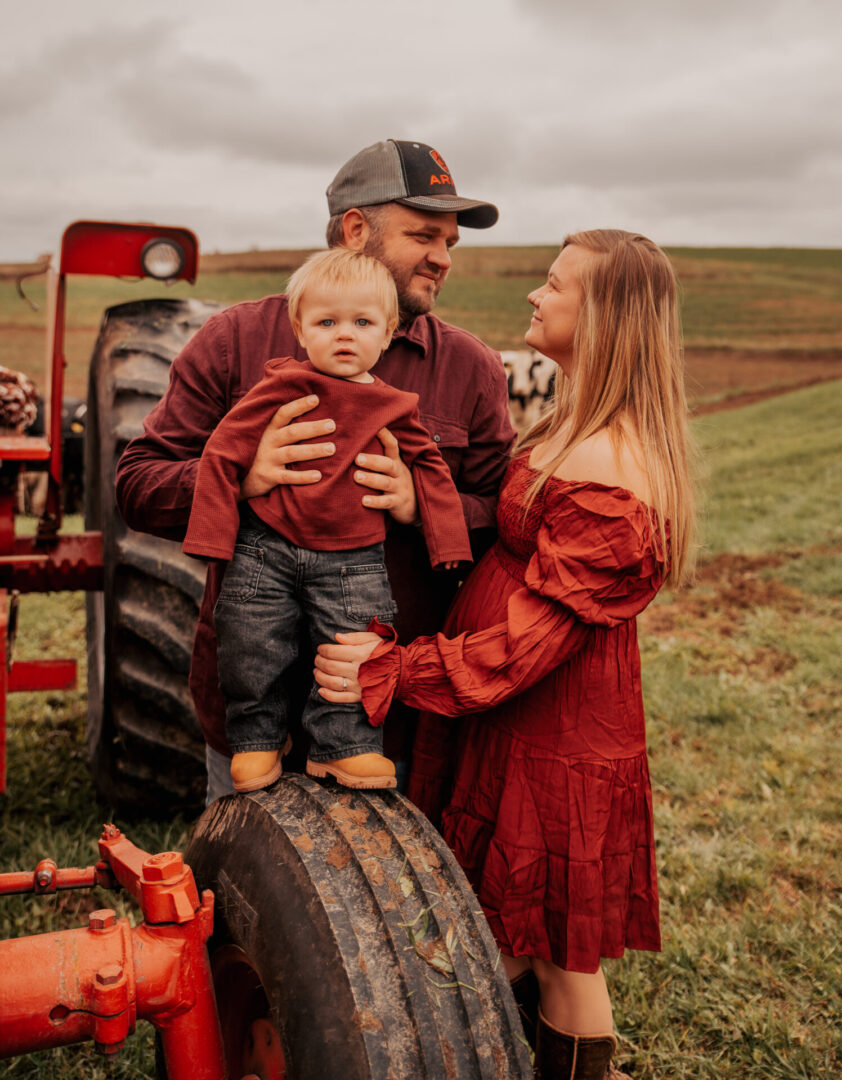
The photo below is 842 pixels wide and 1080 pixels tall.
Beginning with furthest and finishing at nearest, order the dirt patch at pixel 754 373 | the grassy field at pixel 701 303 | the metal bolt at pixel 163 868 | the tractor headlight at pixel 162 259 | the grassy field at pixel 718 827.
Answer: the dirt patch at pixel 754 373 → the grassy field at pixel 701 303 → the tractor headlight at pixel 162 259 → the grassy field at pixel 718 827 → the metal bolt at pixel 163 868

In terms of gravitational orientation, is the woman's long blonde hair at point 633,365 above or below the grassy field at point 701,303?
below

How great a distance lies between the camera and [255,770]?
174cm

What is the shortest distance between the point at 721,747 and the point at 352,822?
3325mm

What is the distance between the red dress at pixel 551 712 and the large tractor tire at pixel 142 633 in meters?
0.97

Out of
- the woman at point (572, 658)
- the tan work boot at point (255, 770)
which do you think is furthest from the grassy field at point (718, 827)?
the tan work boot at point (255, 770)

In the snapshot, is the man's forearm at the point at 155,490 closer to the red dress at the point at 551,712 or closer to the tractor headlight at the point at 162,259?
the red dress at the point at 551,712

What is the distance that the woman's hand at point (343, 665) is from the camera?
1.73 meters

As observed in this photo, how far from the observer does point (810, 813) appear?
3859 millimetres

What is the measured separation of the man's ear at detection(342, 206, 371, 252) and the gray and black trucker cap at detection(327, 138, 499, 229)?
0.02 m

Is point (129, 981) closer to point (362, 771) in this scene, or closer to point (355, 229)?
point (362, 771)

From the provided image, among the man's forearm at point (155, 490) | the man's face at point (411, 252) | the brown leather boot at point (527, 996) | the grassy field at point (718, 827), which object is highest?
Result: the man's face at point (411, 252)

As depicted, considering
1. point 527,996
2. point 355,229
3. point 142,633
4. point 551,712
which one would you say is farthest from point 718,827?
point 355,229

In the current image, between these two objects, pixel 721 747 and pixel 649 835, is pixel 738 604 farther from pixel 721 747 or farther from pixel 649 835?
pixel 649 835

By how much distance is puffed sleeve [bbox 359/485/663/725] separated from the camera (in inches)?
67.5
